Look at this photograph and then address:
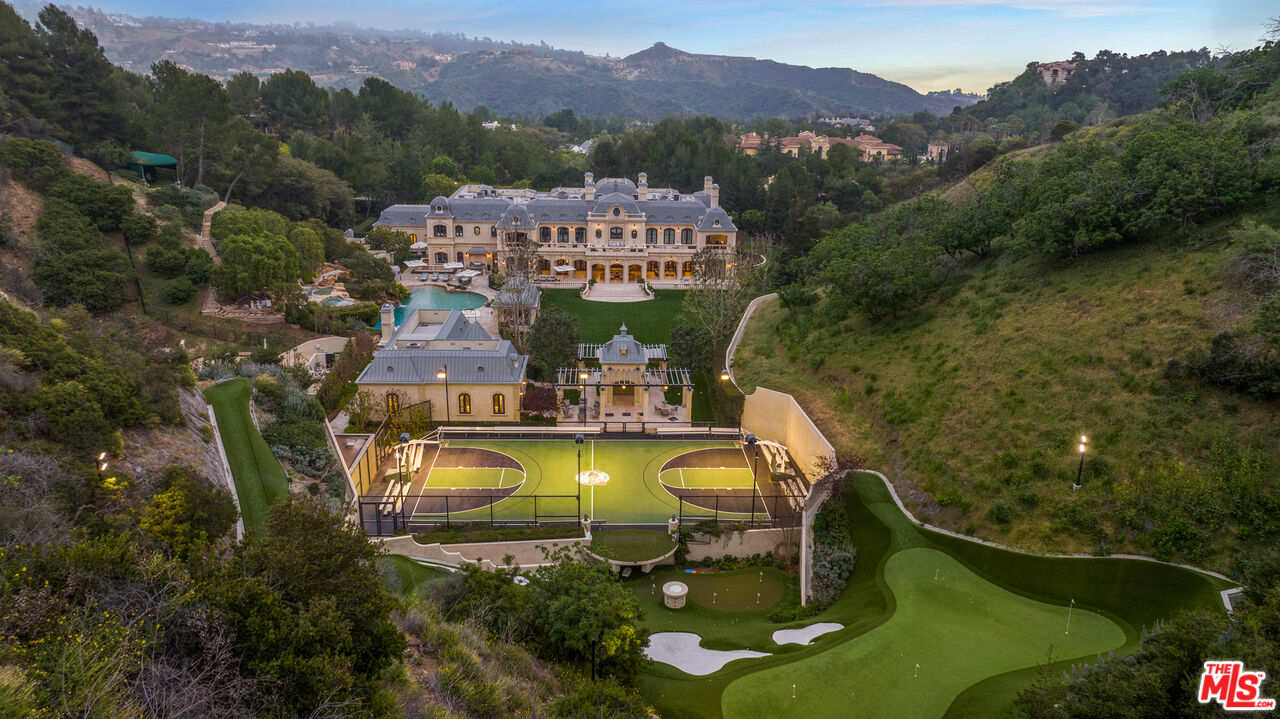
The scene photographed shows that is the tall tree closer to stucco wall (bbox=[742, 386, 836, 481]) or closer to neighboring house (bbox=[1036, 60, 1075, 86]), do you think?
stucco wall (bbox=[742, 386, 836, 481])

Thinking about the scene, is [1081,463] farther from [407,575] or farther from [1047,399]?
[407,575]

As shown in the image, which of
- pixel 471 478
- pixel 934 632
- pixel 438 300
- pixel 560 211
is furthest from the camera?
pixel 560 211

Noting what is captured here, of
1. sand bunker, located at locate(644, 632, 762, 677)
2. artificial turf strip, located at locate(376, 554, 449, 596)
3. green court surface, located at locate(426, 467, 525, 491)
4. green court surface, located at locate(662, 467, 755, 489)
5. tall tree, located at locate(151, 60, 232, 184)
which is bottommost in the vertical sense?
sand bunker, located at locate(644, 632, 762, 677)

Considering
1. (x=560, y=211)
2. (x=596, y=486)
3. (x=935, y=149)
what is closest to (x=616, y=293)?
(x=560, y=211)

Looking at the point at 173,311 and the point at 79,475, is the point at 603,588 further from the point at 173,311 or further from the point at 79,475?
the point at 173,311

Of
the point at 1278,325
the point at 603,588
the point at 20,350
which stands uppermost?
the point at 1278,325

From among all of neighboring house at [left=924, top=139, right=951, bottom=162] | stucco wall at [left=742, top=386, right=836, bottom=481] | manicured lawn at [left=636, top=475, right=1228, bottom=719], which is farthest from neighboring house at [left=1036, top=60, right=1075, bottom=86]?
manicured lawn at [left=636, top=475, right=1228, bottom=719]

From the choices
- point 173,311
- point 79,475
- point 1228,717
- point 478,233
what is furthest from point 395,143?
point 1228,717
